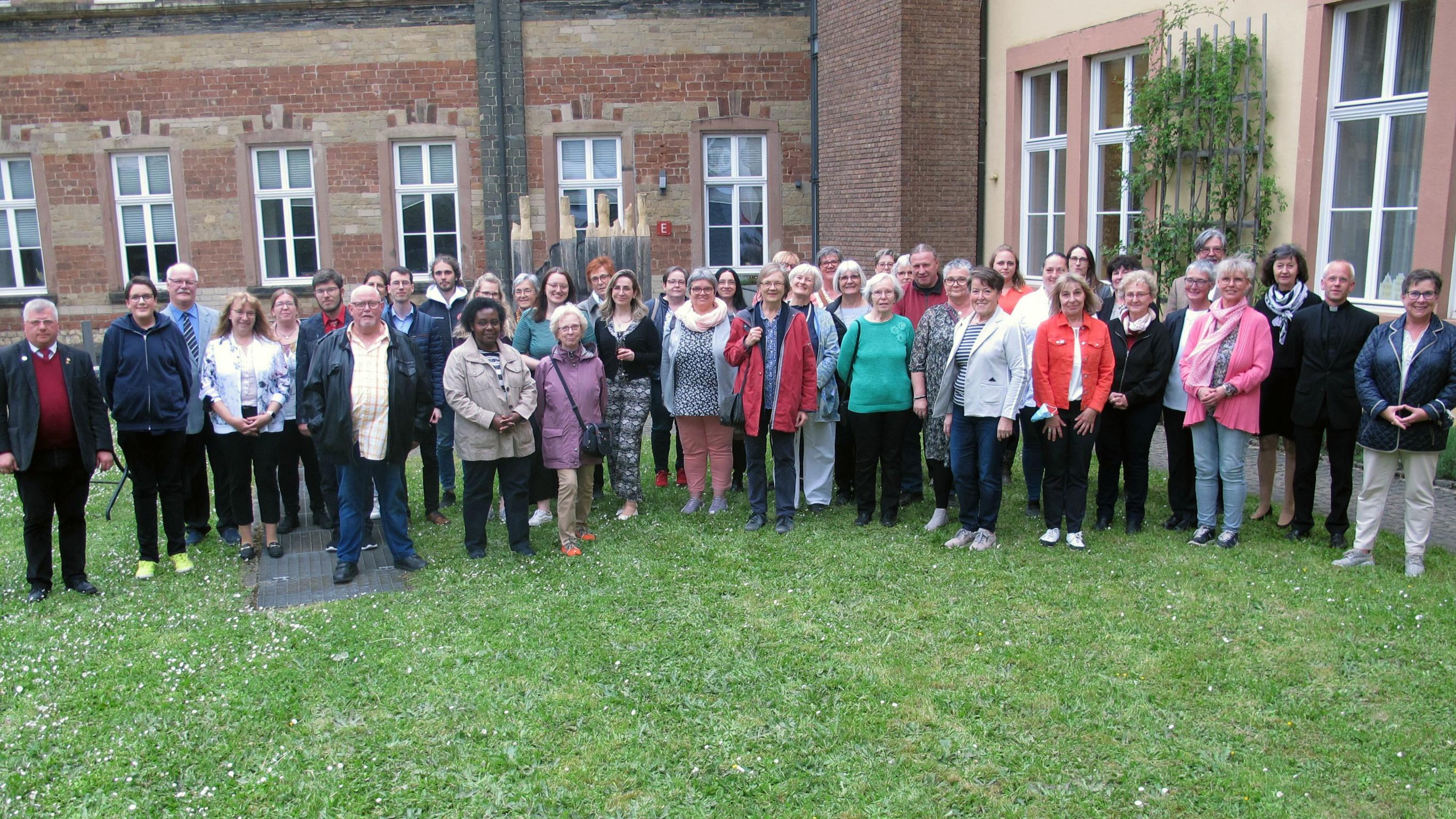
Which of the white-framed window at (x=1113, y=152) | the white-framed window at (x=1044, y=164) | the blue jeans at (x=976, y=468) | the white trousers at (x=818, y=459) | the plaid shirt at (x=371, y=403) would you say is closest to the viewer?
the plaid shirt at (x=371, y=403)

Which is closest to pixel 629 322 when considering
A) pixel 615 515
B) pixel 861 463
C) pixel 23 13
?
pixel 615 515

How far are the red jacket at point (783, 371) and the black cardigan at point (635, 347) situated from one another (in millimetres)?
661

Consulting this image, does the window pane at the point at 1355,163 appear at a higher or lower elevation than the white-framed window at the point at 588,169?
lower

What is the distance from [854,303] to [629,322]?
166 cm

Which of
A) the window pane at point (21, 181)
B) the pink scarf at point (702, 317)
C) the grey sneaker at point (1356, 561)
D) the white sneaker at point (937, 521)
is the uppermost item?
the window pane at point (21, 181)

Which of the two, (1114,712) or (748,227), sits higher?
(748,227)

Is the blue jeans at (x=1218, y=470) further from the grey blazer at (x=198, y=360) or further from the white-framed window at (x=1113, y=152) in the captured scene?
the grey blazer at (x=198, y=360)

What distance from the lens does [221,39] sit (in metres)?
16.8

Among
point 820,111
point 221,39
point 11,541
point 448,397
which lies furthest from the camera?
point 221,39

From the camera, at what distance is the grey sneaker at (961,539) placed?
22.2 ft

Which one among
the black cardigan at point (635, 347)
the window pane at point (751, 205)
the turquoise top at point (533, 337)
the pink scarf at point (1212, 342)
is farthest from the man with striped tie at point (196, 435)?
the window pane at point (751, 205)

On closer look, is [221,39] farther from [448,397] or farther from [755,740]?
[755,740]

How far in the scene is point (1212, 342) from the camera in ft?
21.5

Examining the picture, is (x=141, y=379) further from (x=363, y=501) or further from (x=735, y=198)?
(x=735, y=198)
